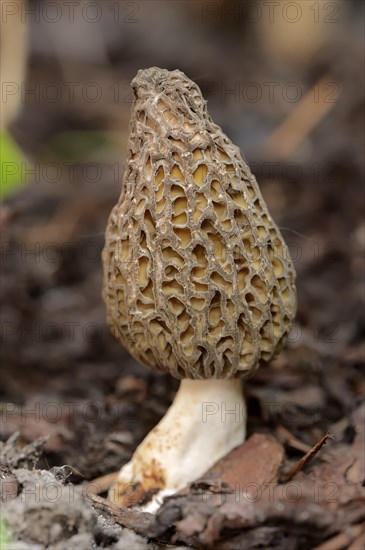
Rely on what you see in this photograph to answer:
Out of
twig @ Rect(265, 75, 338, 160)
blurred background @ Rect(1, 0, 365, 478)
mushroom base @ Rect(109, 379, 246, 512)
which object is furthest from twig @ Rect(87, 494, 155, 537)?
twig @ Rect(265, 75, 338, 160)

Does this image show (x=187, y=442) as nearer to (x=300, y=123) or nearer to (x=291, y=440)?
(x=291, y=440)

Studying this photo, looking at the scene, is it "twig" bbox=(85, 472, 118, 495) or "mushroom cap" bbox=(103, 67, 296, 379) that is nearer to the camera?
"mushroom cap" bbox=(103, 67, 296, 379)

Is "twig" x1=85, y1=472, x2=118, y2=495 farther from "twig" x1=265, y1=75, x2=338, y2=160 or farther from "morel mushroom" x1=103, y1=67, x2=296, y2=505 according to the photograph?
"twig" x1=265, y1=75, x2=338, y2=160

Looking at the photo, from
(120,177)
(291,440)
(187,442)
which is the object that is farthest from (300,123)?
(187,442)

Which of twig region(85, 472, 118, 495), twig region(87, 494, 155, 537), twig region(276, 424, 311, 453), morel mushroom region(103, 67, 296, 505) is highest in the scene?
morel mushroom region(103, 67, 296, 505)

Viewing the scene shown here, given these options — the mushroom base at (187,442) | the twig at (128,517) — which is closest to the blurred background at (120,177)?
the mushroom base at (187,442)

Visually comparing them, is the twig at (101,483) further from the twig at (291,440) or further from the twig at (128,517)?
the twig at (291,440)
